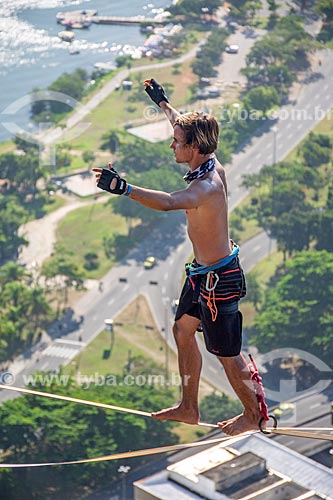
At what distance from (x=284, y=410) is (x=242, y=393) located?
103ft

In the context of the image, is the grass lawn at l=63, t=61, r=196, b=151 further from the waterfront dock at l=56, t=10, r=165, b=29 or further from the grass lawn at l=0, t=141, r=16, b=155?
the waterfront dock at l=56, t=10, r=165, b=29

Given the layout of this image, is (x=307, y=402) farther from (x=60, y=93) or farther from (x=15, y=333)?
(x=60, y=93)

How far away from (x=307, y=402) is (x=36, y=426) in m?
8.35

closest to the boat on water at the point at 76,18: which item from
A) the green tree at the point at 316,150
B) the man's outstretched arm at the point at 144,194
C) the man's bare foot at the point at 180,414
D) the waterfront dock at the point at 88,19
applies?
the waterfront dock at the point at 88,19

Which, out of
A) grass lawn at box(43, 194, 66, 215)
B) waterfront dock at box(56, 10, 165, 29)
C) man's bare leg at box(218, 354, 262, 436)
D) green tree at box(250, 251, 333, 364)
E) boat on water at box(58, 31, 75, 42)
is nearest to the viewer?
man's bare leg at box(218, 354, 262, 436)

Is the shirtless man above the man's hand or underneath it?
underneath

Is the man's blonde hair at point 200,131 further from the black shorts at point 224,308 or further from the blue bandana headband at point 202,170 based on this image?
the black shorts at point 224,308

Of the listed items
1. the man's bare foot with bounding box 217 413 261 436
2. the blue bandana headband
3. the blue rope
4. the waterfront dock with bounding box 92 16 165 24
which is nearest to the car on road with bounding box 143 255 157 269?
the waterfront dock with bounding box 92 16 165 24

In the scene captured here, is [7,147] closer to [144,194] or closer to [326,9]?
[326,9]

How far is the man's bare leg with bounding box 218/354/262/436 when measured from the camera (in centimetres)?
1234

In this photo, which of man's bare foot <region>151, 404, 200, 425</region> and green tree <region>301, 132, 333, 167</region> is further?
green tree <region>301, 132, 333, 167</region>

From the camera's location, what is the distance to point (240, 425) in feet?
41.4

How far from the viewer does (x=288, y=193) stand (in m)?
58.4

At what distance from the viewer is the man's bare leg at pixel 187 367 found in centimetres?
1245
